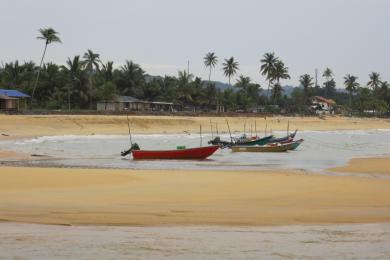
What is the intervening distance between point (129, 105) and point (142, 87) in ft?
23.6

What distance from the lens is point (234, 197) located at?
14.2 metres

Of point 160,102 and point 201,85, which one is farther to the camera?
point 201,85

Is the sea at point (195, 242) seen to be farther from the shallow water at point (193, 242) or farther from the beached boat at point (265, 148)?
the beached boat at point (265, 148)

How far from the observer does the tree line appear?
7600 centimetres

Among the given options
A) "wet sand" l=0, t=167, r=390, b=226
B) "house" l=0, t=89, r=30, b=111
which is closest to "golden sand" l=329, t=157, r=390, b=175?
"wet sand" l=0, t=167, r=390, b=226

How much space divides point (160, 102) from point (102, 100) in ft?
46.5

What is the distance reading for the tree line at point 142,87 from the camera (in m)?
76.0

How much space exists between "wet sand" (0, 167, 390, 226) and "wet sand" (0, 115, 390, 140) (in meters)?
29.3

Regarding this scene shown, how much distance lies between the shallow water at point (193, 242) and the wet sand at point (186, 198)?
0.72m

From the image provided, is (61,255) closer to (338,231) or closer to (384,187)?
(338,231)

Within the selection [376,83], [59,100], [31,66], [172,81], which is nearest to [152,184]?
[59,100]

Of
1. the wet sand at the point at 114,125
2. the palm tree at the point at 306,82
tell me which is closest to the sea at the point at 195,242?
the wet sand at the point at 114,125

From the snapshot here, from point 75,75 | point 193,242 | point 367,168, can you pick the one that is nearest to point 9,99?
point 75,75

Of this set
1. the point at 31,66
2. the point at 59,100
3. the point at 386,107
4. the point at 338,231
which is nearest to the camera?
the point at 338,231
